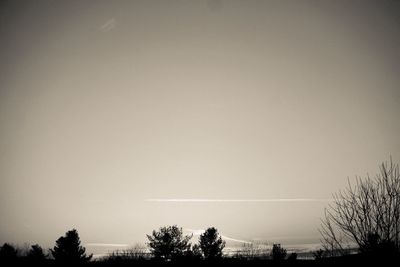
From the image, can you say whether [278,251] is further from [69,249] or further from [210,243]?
[69,249]

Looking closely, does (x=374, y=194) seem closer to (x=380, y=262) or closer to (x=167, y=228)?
(x=380, y=262)

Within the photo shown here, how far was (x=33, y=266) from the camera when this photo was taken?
79.0 feet

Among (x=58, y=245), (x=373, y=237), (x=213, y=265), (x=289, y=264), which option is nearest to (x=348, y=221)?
(x=373, y=237)

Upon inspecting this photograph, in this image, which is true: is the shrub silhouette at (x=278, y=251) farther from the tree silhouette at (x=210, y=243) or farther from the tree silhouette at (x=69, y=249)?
the tree silhouette at (x=69, y=249)

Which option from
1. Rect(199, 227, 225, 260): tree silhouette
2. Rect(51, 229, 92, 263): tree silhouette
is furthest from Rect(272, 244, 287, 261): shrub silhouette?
Rect(51, 229, 92, 263): tree silhouette

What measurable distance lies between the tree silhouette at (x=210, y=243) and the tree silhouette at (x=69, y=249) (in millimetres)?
15360

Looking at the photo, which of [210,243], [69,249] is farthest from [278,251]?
[69,249]

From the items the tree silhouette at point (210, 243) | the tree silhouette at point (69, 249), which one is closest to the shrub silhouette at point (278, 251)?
the tree silhouette at point (210, 243)

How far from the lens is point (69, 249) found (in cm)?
3569

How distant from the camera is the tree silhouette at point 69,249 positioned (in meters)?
34.9

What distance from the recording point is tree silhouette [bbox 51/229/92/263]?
114 ft

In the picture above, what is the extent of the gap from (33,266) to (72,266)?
138 inches

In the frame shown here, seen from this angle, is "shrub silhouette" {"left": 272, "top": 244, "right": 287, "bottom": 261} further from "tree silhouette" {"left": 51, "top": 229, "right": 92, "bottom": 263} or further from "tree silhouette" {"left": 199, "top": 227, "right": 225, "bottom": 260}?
"tree silhouette" {"left": 51, "top": 229, "right": 92, "bottom": 263}

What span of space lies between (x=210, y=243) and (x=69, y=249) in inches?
726
